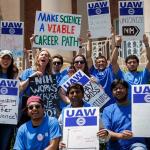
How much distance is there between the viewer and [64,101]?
8.40 meters

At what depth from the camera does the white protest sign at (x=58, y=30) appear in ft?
35.1

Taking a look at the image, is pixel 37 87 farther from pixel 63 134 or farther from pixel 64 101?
pixel 63 134

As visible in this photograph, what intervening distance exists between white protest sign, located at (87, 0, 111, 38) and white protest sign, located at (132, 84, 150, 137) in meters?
3.76

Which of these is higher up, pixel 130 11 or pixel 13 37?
pixel 130 11

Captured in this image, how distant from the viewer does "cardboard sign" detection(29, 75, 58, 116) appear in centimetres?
841

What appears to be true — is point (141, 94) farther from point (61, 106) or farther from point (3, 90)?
point (3, 90)

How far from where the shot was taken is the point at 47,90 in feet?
27.8

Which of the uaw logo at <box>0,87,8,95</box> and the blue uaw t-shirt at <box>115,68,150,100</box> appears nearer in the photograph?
the uaw logo at <box>0,87,8,95</box>

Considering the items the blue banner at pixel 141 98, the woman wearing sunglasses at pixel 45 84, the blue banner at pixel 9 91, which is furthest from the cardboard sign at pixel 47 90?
the blue banner at pixel 141 98

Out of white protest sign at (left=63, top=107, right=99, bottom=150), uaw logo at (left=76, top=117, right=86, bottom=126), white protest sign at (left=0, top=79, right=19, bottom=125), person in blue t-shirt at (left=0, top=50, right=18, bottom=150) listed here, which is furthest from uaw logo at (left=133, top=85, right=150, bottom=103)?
person in blue t-shirt at (left=0, top=50, right=18, bottom=150)

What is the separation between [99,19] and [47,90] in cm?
320

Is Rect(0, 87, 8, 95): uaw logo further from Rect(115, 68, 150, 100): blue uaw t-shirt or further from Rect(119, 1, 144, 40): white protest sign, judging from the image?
Rect(119, 1, 144, 40): white protest sign

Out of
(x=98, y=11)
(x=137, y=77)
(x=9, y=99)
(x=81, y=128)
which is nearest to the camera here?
(x=81, y=128)

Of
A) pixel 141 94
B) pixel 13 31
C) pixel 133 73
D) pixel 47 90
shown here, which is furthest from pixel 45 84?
pixel 13 31
